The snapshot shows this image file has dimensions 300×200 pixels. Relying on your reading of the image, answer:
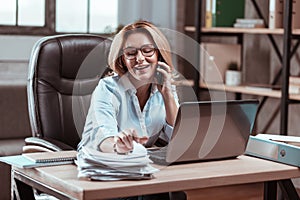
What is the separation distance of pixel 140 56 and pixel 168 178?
1.74ft

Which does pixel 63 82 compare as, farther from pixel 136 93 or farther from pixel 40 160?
pixel 40 160

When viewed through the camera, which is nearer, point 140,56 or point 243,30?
point 140,56

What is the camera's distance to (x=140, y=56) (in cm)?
222

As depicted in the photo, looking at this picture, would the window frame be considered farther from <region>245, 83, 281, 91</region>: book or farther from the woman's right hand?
the woman's right hand

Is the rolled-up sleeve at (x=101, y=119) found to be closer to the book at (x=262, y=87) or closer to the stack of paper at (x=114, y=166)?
the stack of paper at (x=114, y=166)

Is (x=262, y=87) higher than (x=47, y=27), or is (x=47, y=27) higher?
(x=47, y=27)

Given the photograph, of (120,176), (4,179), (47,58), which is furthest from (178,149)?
(4,179)

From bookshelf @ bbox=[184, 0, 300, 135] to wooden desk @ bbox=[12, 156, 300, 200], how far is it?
5.67 ft

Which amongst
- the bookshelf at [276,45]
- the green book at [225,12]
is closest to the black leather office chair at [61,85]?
the bookshelf at [276,45]

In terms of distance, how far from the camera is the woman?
2.23 meters

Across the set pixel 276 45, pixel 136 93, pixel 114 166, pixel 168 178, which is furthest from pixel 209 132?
pixel 276 45

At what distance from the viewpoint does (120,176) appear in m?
1.83

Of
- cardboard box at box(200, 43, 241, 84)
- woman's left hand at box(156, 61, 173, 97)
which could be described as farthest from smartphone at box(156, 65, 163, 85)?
cardboard box at box(200, 43, 241, 84)

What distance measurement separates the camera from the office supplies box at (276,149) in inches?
83.5
